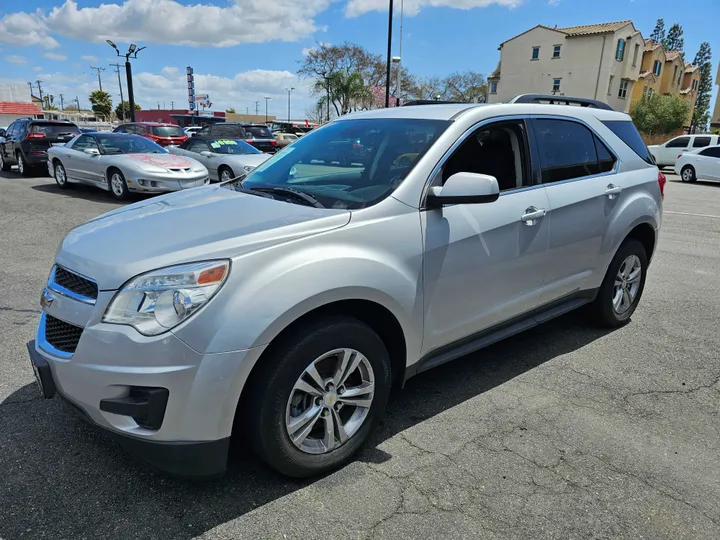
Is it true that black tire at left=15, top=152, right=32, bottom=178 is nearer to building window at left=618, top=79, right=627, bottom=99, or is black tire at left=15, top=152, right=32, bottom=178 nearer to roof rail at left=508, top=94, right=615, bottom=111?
roof rail at left=508, top=94, right=615, bottom=111

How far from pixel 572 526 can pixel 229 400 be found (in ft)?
5.15

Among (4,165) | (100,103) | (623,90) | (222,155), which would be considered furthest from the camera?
(100,103)

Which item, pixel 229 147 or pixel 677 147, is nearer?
pixel 229 147

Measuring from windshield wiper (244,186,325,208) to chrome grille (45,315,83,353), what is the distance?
1259 mm

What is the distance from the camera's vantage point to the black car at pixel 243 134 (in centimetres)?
1777

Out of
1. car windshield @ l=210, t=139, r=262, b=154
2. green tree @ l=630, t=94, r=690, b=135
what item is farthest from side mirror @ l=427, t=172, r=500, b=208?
green tree @ l=630, t=94, r=690, b=135

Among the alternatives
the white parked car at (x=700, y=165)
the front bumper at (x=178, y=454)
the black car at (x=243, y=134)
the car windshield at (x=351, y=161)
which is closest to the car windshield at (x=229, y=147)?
the black car at (x=243, y=134)

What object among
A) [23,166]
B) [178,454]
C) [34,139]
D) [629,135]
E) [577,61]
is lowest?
[23,166]

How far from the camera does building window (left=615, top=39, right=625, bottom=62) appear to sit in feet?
157

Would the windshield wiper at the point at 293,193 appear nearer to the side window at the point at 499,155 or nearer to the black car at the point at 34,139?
the side window at the point at 499,155

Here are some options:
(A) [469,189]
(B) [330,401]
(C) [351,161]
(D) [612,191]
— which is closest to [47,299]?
(B) [330,401]

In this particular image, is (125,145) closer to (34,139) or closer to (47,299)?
(34,139)

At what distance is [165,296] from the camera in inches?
83.4

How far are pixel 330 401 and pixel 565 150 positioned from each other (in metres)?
2.53
